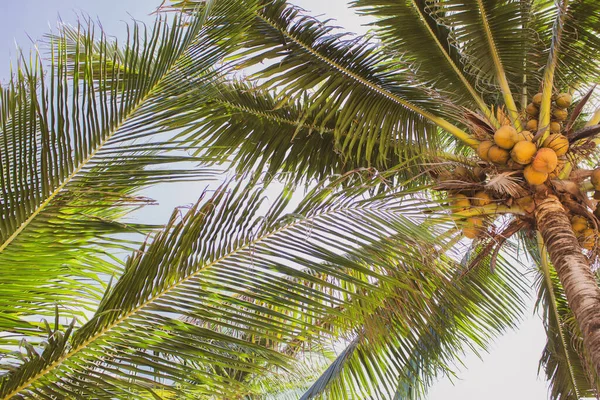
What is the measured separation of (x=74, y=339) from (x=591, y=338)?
2294 mm

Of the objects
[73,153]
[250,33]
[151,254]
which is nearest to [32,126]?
[73,153]

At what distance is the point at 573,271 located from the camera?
3061 mm

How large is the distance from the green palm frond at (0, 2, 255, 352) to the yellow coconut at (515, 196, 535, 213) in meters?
2.19

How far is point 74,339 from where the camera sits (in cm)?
179

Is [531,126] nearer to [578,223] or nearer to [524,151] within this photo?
[524,151]

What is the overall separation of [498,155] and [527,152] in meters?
0.19

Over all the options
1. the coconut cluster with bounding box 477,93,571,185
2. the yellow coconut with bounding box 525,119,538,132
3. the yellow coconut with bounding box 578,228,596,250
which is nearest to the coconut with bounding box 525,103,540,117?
the yellow coconut with bounding box 525,119,538,132

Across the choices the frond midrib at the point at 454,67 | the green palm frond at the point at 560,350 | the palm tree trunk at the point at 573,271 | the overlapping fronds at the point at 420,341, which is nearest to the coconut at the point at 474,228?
the overlapping fronds at the point at 420,341

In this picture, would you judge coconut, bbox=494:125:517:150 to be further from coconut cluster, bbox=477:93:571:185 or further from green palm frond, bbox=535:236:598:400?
green palm frond, bbox=535:236:598:400

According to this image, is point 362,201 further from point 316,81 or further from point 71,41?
point 71,41

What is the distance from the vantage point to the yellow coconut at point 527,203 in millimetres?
3574

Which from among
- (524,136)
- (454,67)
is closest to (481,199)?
(524,136)

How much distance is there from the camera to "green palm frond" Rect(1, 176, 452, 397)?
1.81 metres

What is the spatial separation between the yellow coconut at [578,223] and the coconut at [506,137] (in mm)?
658
